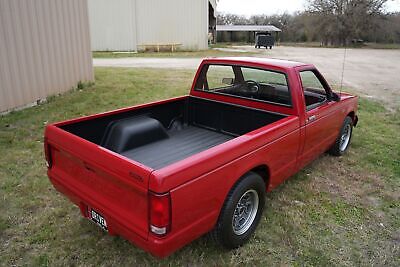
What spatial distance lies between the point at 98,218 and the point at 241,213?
1.28 meters

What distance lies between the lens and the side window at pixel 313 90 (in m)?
4.14

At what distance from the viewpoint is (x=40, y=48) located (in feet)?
24.5

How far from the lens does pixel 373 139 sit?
588 centimetres

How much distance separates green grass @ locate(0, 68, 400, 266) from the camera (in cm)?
284

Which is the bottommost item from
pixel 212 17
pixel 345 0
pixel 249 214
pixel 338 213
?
Answer: pixel 338 213

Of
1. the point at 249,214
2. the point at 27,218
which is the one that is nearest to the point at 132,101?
the point at 27,218

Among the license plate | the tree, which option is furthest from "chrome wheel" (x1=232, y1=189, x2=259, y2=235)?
the tree

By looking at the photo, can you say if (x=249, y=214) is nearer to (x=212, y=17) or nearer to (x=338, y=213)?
(x=338, y=213)

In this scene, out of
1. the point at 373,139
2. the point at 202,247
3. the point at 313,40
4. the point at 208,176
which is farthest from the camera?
the point at 313,40

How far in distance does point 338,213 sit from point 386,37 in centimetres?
5331

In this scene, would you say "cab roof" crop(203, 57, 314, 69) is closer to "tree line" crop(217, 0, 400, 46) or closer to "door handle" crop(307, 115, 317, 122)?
"door handle" crop(307, 115, 317, 122)

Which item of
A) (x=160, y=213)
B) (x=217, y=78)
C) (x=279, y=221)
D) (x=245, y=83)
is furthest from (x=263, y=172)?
(x=217, y=78)

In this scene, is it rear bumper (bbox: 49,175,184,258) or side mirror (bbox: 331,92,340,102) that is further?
side mirror (bbox: 331,92,340,102)

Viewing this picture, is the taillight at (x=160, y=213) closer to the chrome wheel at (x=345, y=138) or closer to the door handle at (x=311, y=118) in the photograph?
the door handle at (x=311, y=118)
